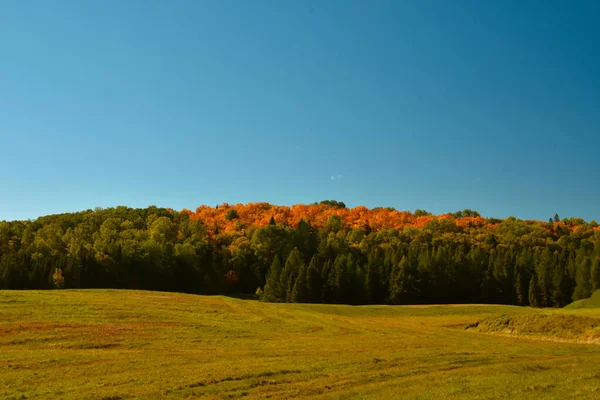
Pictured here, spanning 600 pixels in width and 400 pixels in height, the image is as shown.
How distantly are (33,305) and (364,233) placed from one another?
12923 cm

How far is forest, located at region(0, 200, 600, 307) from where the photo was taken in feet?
328

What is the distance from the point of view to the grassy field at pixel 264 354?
21.7 m

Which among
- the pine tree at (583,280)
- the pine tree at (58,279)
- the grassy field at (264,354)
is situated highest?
the pine tree at (583,280)

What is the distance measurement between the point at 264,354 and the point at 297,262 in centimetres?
7911

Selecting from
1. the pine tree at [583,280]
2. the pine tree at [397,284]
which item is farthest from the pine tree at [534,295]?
the pine tree at [397,284]

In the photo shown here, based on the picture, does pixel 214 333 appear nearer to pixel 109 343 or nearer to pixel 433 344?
pixel 109 343

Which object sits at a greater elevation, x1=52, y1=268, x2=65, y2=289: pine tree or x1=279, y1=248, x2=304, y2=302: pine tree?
x1=279, y1=248, x2=304, y2=302: pine tree

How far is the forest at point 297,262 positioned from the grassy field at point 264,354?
153 ft

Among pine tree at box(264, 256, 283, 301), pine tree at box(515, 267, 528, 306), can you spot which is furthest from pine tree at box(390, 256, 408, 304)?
pine tree at box(515, 267, 528, 306)

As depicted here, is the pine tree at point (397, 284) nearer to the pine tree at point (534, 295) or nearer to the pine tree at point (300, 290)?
the pine tree at point (300, 290)

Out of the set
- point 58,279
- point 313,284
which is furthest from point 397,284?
point 58,279

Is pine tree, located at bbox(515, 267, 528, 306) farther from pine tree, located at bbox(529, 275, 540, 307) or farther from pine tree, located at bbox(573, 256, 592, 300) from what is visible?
pine tree, located at bbox(573, 256, 592, 300)

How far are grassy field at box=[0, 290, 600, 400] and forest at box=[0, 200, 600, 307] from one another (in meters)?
46.6

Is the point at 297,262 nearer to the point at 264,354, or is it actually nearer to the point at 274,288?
the point at 274,288
